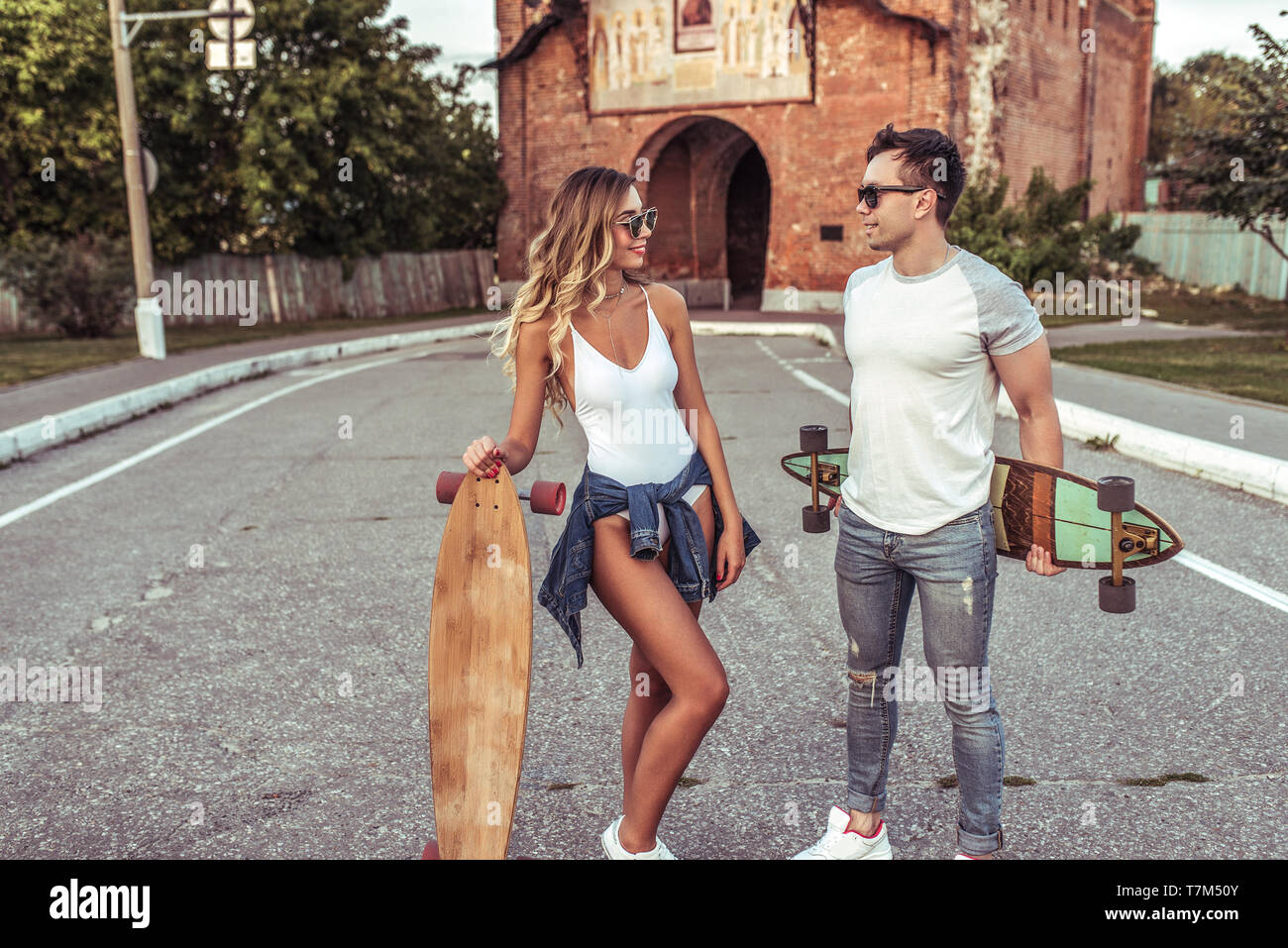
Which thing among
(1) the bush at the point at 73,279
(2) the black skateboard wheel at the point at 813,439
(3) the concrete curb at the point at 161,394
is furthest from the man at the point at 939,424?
(1) the bush at the point at 73,279

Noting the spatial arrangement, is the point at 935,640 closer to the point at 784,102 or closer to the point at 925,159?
the point at 925,159

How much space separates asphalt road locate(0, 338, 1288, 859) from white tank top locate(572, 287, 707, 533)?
1128mm

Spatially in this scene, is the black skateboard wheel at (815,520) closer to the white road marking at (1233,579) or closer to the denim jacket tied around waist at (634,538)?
the denim jacket tied around waist at (634,538)

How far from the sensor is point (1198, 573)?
6.36 m

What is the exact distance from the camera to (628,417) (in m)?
3.24

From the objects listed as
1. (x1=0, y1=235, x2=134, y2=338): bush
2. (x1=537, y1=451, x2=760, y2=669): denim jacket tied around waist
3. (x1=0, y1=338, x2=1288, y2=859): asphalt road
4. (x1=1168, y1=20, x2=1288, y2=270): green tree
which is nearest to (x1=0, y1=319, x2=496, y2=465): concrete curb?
(x1=0, y1=338, x2=1288, y2=859): asphalt road

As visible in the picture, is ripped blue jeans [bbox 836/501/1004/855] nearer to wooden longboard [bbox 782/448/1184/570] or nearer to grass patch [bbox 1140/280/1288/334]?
wooden longboard [bbox 782/448/1184/570]

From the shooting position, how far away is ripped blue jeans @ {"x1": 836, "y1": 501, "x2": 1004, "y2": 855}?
3125mm

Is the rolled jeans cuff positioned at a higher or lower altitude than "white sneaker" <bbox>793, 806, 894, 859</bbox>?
higher

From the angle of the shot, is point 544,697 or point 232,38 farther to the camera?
point 232,38

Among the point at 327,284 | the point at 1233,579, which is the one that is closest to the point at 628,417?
the point at 1233,579

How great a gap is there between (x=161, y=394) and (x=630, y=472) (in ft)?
41.8

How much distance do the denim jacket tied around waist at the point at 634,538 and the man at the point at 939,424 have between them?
426 mm

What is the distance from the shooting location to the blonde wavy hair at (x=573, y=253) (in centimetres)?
324
